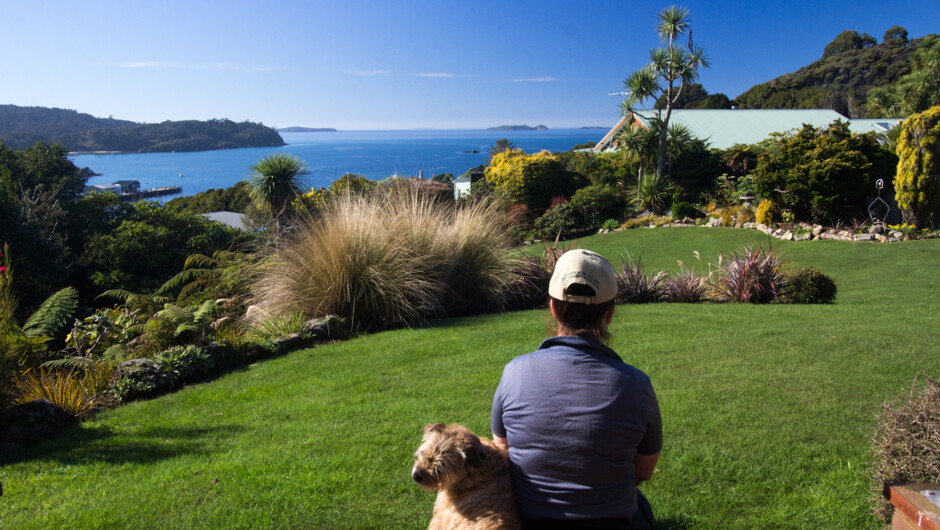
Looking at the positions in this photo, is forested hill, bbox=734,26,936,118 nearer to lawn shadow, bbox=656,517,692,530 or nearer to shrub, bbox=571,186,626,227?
shrub, bbox=571,186,626,227

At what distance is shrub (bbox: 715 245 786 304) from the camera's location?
8.17 m

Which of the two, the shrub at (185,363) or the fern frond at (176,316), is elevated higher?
the fern frond at (176,316)

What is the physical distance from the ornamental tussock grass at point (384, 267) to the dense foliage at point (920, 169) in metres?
11.8

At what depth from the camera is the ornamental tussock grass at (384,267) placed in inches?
278

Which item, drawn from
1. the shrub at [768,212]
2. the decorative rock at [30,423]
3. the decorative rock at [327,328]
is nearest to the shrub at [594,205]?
the shrub at [768,212]

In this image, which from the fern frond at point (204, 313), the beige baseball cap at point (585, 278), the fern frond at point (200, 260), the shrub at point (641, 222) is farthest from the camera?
the shrub at point (641, 222)

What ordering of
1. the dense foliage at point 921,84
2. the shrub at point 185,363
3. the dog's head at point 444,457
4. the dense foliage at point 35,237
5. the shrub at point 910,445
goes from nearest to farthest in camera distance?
the dog's head at point 444,457 < the shrub at point 910,445 < the shrub at point 185,363 < the dense foliage at point 35,237 < the dense foliage at point 921,84

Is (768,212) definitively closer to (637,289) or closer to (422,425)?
(637,289)

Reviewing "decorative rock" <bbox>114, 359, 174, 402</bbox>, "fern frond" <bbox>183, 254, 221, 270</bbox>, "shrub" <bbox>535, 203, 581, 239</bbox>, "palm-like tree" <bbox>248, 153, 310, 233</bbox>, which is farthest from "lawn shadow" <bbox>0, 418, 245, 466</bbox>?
"shrub" <bbox>535, 203, 581, 239</bbox>

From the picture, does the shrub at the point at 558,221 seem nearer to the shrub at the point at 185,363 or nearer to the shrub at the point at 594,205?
the shrub at the point at 594,205

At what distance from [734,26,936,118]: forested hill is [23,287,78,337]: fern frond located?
64.7 metres

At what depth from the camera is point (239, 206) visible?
29.0m

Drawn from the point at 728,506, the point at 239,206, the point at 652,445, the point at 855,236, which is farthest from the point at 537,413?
the point at 239,206

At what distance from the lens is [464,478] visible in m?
1.72
